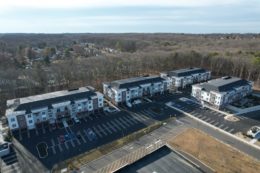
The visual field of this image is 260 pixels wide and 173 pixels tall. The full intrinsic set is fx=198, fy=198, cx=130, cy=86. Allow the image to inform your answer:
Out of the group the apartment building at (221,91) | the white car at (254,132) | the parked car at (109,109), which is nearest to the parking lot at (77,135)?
the parked car at (109,109)

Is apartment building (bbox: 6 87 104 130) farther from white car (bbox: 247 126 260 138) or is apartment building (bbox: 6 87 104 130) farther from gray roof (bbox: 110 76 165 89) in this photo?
white car (bbox: 247 126 260 138)

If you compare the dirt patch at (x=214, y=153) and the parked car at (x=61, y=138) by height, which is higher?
the parked car at (x=61, y=138)

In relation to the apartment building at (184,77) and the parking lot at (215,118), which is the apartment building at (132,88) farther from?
the parking lot at (215,118)

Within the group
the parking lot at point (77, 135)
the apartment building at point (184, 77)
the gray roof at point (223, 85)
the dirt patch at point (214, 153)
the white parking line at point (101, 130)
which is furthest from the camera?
the apartment building at point (184, 77)

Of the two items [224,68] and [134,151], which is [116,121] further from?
[224,68]

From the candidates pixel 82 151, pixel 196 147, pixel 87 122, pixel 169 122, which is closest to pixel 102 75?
pixel 87 122
